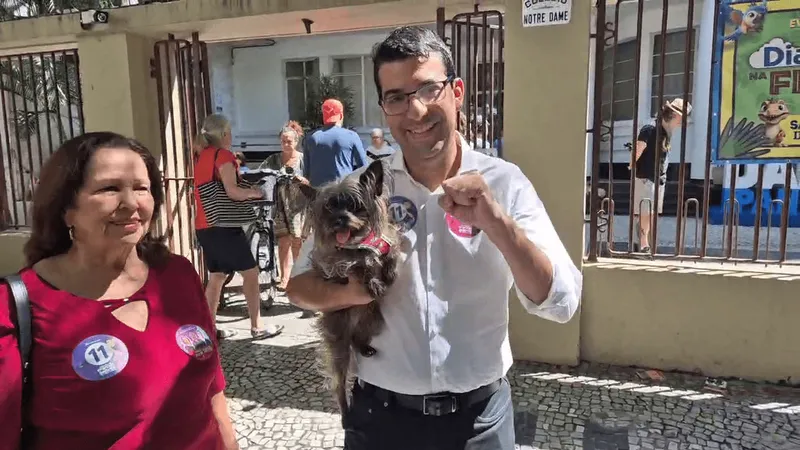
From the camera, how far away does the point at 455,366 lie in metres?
1.66

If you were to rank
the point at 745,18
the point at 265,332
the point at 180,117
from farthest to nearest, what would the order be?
1. the point at 180,117
2. the point at 265,332
3. the point at 745,18

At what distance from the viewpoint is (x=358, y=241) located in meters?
1.77

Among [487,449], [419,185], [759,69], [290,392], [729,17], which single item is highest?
[729,17]

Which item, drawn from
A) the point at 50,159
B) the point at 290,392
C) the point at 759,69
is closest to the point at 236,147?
the point at 290,392

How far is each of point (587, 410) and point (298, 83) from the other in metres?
15.0

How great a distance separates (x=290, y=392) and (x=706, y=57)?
952 cm

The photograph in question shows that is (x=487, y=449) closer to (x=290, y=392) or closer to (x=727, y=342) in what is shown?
(x=290, y=392)

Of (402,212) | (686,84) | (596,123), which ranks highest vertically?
(686,84)

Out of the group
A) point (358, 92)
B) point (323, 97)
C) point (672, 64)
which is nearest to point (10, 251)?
point (323, 97)

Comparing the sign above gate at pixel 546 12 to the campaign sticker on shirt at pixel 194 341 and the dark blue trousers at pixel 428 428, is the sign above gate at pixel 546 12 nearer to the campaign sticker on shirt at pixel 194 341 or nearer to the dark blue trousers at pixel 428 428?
the dark blue trousers at pixel 428 428

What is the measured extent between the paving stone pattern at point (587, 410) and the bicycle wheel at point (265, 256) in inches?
64.2

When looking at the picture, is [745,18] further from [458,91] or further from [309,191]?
[309,191]

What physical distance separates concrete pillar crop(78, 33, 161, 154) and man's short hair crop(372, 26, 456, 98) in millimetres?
4890

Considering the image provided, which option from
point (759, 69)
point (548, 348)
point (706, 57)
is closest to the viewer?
point (759, 69)
